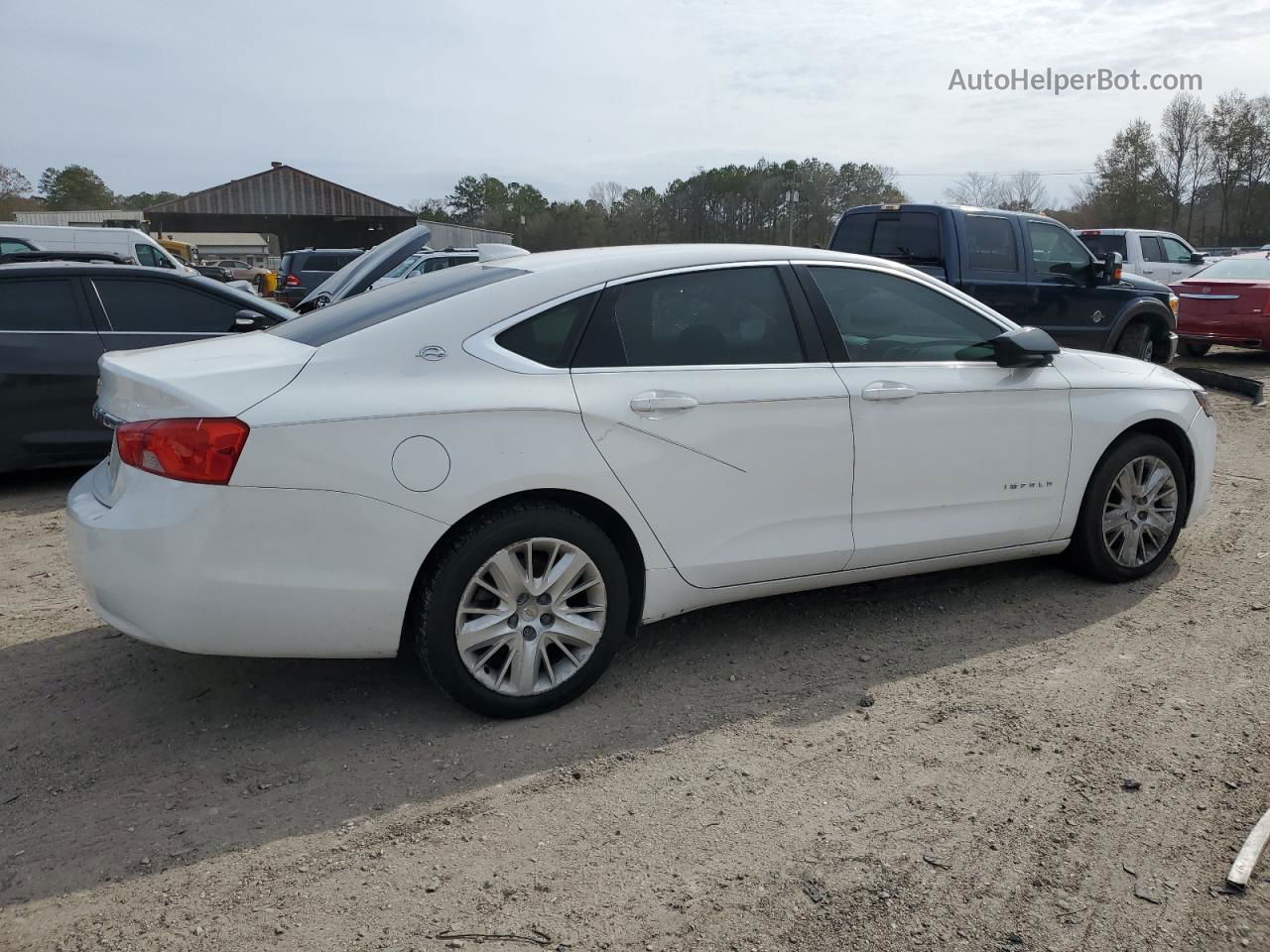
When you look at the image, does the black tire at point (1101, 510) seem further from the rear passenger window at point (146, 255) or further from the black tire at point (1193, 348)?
the rear passenger window at point (146, 255)

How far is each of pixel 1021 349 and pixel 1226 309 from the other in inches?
475

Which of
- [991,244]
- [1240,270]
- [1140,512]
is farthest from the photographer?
[1240,270]

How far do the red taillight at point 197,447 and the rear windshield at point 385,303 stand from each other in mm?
531

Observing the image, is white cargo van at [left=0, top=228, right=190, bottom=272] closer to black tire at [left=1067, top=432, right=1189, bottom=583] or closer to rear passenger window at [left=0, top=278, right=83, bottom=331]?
rear passenger window at [left=0, top=278, right=83, bottom=331]

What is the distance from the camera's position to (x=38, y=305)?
7242 mm

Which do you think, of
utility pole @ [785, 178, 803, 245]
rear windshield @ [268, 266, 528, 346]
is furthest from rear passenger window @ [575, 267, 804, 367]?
utility pole @ [785, 178, 803, 245]

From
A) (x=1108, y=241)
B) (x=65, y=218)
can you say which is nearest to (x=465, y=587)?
(x=1108, y=241)

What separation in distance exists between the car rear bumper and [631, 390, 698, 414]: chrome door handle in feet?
2.85

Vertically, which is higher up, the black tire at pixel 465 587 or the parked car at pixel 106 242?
the parked car at pixel 106 242

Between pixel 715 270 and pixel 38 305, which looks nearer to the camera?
pixel 715 270

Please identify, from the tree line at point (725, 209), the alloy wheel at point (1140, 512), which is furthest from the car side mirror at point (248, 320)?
the tree line at point (725, 209)

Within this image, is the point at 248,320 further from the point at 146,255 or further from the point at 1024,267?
the point at 146,255

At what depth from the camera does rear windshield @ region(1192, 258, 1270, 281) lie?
1496 cm

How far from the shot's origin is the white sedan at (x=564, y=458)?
10.7 feet
